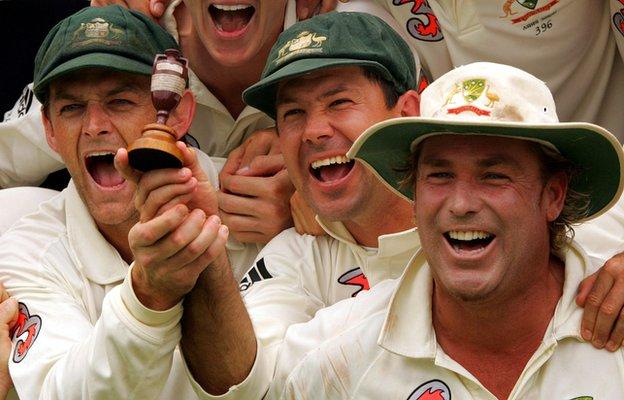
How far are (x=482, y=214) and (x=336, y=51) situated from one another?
1221mm

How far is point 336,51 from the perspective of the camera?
4926mm

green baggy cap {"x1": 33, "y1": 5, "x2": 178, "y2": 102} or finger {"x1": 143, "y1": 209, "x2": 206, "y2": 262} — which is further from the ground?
finger {"x1": 143, "y1": 209, "x2": 206, "y2": 262}

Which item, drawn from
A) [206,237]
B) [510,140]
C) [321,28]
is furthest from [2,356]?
[510,140]

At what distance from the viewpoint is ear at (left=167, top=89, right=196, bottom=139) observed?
210 inches

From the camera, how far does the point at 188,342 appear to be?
4.26 metres

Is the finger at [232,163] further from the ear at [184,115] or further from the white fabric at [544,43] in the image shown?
the white fabric at [544,43]

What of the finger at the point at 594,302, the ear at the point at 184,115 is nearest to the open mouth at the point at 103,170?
the ear at the point at 184,115

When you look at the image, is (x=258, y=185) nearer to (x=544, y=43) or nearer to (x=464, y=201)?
(x=544, y=43)

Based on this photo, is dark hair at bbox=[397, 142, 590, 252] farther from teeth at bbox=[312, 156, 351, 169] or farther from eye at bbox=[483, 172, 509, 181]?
teeth at bbox=[312, 156, 351, 169]

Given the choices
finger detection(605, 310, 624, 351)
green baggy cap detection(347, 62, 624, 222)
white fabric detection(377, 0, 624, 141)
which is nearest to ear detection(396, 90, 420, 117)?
white fabric detection(377, 0, 624, 141)

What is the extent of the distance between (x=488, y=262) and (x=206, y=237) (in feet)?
2.31

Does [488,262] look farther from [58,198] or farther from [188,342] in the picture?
[58,198]

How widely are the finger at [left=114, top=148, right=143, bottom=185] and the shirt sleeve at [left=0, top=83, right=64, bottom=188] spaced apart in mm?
2085

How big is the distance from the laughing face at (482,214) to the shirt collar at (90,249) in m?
1.50
